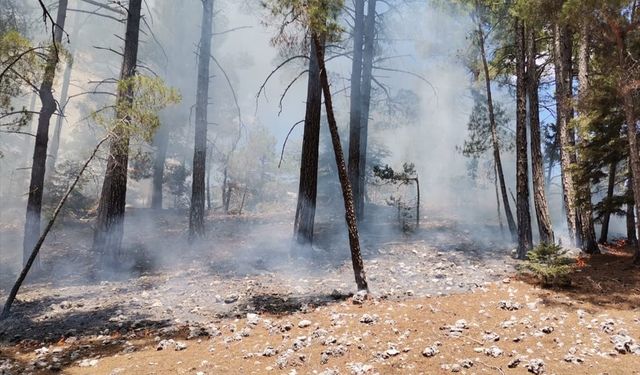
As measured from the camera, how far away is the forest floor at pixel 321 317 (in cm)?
459

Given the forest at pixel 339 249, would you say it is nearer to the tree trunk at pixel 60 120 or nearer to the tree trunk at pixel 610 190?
the tree trunk at pixel 610 190

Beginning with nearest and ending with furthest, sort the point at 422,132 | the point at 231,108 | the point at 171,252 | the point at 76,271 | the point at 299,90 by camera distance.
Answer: the point at 76,271 → the point at 171,252 → the point at 299,90 → the point at 231,108 → the point at 422,132

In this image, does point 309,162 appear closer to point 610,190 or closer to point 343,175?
point 343,175

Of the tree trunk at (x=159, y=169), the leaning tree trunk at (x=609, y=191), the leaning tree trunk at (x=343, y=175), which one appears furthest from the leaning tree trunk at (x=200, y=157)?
the leaning tree trunk at (x=609, y=191)

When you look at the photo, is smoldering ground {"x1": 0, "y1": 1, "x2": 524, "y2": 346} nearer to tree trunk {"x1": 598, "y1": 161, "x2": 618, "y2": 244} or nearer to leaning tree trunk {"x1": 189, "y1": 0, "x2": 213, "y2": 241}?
leaning tree trunk {"x1": 189, "y1": 0, "x2": 213, "y2": 241}

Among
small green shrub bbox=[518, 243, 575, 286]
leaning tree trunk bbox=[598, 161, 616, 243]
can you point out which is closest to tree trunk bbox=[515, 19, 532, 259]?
leaning tree trunk bbox=[598, 161, 616, 243]

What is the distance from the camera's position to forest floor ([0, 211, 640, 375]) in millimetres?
4586

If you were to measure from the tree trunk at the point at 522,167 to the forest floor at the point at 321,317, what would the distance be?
2.57 feet

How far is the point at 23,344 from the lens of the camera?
5.79m

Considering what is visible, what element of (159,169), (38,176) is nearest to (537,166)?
(38,176)

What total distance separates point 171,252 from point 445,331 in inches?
350

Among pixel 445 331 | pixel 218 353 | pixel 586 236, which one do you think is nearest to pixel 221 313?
pixel 218 353

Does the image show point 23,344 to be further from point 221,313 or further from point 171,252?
point 171,252

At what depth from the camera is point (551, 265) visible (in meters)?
6.75
